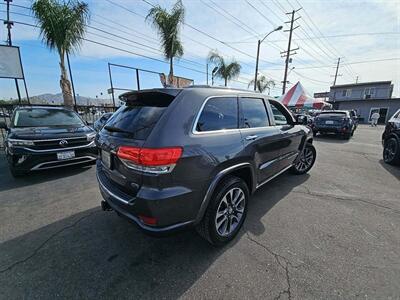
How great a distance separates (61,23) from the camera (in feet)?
29.5

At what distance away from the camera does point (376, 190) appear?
4176 mm

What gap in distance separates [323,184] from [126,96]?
14.1ft

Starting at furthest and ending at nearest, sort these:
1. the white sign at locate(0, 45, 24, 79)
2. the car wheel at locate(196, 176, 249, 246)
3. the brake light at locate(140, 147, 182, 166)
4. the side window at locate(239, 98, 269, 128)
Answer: the white sign at locate(0, 45, 24, 79) → the side window at locate(239, 98, 269, 128) → the car wheel at locate(196, 176, 249, 246) → the brake light at locate(140, 147, 182, 166)

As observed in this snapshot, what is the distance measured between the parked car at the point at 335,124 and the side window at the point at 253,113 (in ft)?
32.7

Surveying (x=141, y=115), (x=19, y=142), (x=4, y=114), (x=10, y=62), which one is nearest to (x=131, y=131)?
(x=141, y=115)

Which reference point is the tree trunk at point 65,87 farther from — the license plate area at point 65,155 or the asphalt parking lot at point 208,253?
the asphalt parking lot at point 208,253

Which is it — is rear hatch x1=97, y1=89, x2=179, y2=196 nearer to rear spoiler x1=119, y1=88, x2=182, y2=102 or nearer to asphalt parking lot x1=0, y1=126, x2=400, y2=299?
rear spoiler x1=119, y1=88, x2=182, y2=102

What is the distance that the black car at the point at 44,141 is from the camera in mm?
4172

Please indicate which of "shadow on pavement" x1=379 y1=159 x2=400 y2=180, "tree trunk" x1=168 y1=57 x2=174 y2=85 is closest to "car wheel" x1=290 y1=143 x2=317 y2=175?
"shadow on pavement" x1=379 y1=159 x2=400 y2=180

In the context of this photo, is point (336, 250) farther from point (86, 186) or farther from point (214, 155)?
point (86, 186)

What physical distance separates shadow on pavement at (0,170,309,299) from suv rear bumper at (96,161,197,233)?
40cm

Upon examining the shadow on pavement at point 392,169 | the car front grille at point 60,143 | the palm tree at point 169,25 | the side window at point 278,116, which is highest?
the palm tree at point 169,25

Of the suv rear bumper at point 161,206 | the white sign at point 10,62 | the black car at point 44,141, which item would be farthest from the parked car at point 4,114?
the suv rear bumper at point 161,206

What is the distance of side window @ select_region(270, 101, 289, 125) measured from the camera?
141 inches
